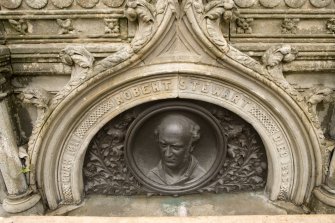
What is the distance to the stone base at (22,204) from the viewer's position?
8.09ft

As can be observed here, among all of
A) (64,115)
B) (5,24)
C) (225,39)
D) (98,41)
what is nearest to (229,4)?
(225,39)

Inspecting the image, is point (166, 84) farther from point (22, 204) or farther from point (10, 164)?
point (22, 204)

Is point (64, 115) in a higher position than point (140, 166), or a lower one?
higher

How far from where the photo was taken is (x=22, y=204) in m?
2.47

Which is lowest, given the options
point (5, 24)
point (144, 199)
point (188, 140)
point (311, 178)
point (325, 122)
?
point (144, 199)

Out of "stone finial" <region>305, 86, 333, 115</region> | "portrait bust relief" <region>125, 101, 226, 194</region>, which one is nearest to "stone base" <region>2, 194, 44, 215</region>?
"portrait bust relief" <region>125, 101, 226, 194</region>

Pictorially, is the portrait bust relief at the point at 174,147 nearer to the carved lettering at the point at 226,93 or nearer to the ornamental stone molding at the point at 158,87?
the ornamental stone molding at the point at 158,87

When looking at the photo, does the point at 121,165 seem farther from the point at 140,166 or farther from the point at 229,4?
the point at 229,4

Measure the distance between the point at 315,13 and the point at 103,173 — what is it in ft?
7.87

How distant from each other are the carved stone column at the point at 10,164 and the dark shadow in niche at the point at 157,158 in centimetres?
55

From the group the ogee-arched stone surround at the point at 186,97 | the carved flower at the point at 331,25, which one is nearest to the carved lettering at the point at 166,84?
the ogee-arched stone surround at the point at 186,97

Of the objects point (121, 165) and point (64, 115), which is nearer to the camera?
point (64, 115)

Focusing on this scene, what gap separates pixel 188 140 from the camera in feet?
8.52

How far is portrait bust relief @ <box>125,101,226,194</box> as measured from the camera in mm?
2547
